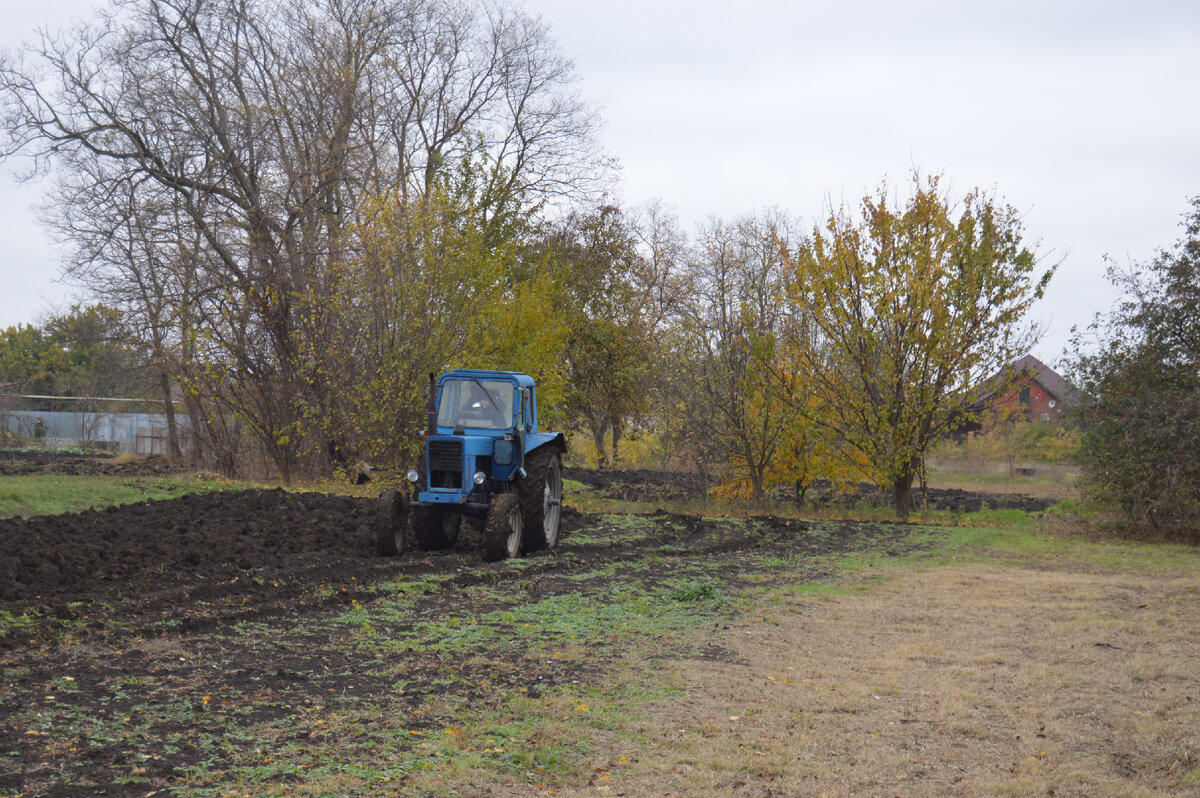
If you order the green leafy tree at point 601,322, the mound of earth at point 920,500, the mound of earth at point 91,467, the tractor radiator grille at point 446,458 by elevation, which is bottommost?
the mound of earth at point 920,500

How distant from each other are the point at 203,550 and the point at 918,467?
14.3 metres

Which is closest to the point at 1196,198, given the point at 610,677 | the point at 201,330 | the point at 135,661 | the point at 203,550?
the point at 610,677

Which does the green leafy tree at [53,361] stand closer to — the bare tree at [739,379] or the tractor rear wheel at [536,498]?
the bare tree at [739,379]

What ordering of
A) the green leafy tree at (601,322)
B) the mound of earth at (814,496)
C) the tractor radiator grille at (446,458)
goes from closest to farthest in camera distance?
the tractor radiator grille at (446,458) → the mound of earth at (814,496) → the green leafy tree at (601,322)

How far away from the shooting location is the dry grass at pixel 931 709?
5055mm

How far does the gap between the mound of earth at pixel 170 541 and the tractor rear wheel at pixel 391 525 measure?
0.98ft

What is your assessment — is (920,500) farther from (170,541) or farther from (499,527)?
(170,541)

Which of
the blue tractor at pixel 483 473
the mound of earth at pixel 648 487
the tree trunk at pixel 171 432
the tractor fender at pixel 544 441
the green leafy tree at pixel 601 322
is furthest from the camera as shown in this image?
the green leafy tree at pixel 601 322

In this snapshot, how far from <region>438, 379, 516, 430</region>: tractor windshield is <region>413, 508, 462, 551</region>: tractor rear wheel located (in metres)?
1.18

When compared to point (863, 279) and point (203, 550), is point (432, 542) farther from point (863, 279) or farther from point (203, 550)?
point (863, 279)

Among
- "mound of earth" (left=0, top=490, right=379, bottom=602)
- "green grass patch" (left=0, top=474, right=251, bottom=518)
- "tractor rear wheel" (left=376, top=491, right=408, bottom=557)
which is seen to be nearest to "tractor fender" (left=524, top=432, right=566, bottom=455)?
"tractor rear wheel" (left=376, top=491, right=408, bottom=557)

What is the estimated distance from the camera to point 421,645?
7.64 meters

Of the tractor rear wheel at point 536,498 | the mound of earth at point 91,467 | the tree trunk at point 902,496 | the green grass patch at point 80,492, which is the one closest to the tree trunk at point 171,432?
the mound of earth at point 91,467

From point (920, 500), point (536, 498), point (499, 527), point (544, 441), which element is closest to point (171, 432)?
point (544, 441)
